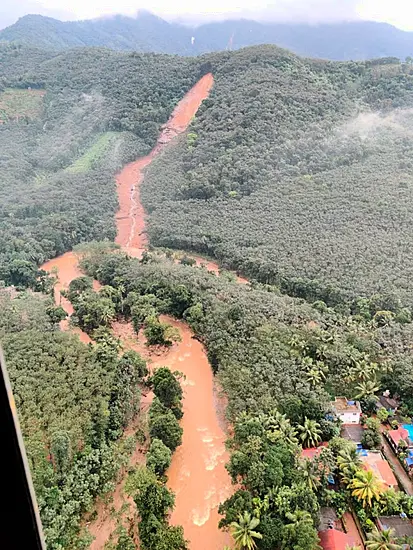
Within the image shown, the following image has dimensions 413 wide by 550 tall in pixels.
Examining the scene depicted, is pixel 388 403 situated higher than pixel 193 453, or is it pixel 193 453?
pixel 388 403

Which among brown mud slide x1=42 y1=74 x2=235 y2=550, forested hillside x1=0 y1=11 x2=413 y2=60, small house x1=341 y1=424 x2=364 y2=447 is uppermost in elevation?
forested hillside x1=0 y1=11 x2=413 y2=60

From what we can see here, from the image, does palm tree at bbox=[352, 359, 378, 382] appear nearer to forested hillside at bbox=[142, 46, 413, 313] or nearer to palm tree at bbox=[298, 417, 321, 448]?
palm tree at bbox=[298, 417, 321, 448]

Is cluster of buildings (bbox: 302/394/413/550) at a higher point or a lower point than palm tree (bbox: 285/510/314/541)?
lower

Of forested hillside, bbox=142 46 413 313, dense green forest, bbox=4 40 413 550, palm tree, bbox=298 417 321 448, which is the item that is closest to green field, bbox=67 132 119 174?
dense green forest, bbox=4 40 413 550

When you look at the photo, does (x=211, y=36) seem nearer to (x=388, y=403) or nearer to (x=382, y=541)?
(x=388, y=403)

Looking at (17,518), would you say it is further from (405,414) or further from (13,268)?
(13,268)

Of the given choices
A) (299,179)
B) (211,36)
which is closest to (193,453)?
(299,179)

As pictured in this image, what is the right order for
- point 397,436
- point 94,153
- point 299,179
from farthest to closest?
point 94,153 → point 299,179 → point 397,436

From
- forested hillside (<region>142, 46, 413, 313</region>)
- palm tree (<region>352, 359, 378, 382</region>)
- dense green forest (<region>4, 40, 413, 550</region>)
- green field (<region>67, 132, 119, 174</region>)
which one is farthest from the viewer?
green field (<region>67, 132, 119, 174</region>)
